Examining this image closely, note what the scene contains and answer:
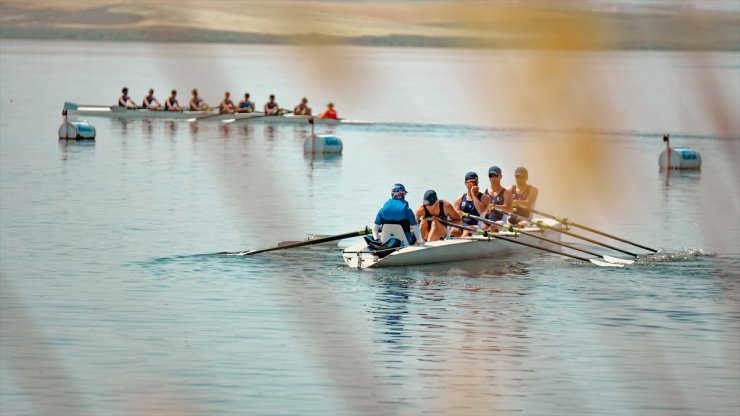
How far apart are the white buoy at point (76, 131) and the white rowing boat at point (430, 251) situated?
211ft

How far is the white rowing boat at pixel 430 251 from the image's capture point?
3628 cm

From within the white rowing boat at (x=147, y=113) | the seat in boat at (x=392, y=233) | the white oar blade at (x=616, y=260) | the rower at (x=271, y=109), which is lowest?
the white oar blade at (x=616, y=260)

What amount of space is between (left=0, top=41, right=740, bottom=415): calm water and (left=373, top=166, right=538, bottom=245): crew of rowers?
132 centimetres

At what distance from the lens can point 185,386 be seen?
20.4 metres

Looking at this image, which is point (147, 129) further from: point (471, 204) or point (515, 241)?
point (515, 241)

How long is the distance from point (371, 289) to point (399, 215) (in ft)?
7.67

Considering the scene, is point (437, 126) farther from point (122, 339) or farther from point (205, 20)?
point (205, 20)

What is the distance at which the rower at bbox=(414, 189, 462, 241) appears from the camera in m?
37.3

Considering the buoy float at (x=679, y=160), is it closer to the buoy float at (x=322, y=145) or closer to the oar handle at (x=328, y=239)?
the buoy float at (x=322, y=145)

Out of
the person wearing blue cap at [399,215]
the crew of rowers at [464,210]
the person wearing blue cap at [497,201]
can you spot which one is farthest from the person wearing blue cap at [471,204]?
the person wearing blue cap at [399,215]

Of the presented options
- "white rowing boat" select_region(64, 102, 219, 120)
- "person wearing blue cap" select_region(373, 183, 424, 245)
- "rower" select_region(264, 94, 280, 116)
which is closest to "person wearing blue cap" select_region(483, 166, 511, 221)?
"person wearing blue cap" select_region(373, 183, 424, 245)

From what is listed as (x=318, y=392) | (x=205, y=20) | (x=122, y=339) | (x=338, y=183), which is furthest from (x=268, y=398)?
(x=338, y=183)

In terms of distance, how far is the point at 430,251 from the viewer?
36812mm

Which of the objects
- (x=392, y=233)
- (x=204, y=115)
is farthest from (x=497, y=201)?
(x=204, y=115)
